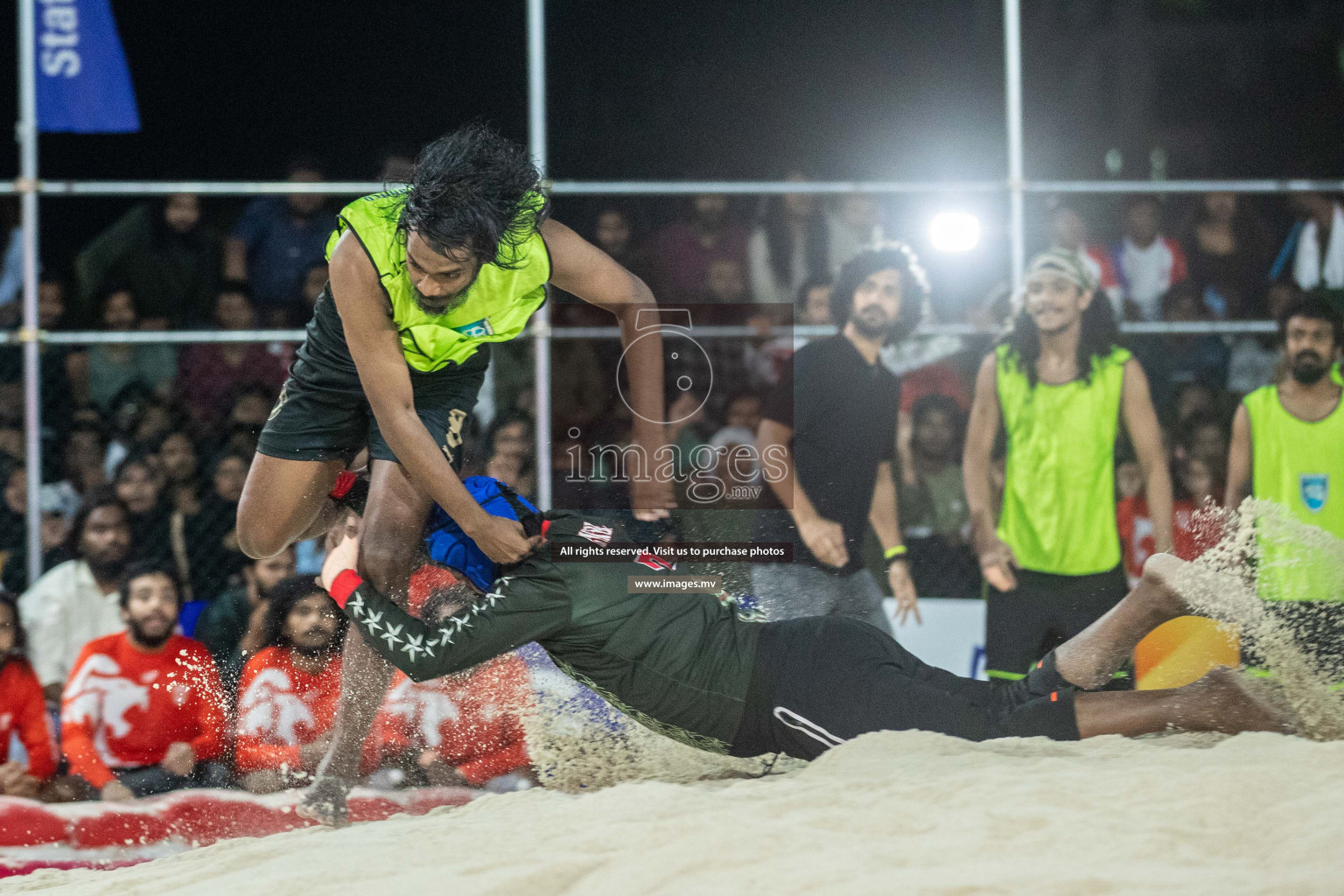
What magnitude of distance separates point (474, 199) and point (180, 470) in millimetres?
1888

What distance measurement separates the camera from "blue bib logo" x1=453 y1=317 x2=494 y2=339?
9.38ft

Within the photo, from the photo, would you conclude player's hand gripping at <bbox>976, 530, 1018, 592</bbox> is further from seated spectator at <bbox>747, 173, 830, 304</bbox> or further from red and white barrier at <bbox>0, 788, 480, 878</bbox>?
red and white barrier at <bbox>0, 788, 480, 878</bbox>

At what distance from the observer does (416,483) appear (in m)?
2.84

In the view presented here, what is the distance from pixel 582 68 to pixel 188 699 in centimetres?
423

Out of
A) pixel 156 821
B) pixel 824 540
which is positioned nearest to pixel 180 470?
pixel 156 821

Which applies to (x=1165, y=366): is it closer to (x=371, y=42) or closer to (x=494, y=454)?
(x=494, y=454)

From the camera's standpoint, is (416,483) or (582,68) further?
(582,68)

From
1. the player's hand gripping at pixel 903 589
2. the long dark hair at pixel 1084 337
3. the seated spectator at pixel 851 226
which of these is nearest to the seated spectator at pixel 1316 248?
the long dark hair at pixel 1084 337

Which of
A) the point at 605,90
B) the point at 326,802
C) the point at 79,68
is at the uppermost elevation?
the point at 605,90

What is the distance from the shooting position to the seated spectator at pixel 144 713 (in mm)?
3332

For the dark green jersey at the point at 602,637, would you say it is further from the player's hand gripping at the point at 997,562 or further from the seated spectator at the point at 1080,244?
the seated spectator at the point at 1080,244

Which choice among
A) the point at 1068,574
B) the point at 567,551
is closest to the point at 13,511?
the point at 567,551

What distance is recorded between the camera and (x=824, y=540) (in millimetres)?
3395

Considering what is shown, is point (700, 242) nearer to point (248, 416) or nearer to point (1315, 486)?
point (248, 416)
